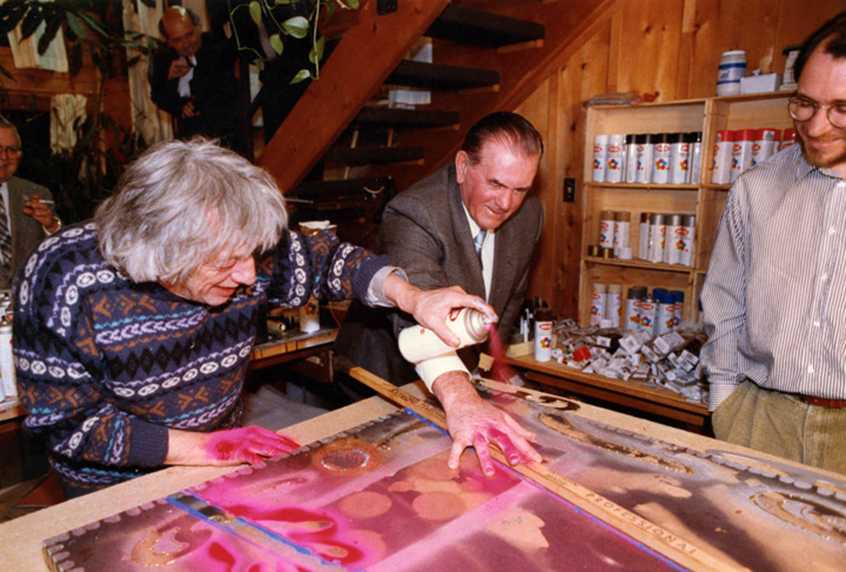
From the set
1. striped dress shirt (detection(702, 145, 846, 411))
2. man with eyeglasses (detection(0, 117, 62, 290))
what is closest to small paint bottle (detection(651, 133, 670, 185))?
Result: striped dress shirt (detection(702, 145, 846, 411))

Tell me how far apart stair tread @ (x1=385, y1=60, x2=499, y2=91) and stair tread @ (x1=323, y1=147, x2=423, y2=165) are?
339 millimetres

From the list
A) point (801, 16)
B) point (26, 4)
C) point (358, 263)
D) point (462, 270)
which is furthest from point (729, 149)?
point (26, 4)

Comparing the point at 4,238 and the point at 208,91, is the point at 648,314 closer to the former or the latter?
the point at 208,91

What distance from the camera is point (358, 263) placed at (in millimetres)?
1438

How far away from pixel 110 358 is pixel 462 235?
3.23 ft

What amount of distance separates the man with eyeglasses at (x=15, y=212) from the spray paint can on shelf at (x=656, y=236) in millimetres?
2825

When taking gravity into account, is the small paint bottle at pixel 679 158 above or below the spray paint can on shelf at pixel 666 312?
above

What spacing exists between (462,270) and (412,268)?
24 cm

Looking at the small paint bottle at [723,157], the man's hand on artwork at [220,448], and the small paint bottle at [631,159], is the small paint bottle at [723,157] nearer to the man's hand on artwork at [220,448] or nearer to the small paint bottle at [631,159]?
the small paint bottle at [631,159]

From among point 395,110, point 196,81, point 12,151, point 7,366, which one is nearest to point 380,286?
point 7,366

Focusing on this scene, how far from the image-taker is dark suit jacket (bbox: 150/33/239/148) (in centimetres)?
285

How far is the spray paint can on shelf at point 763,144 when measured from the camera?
2.41 m

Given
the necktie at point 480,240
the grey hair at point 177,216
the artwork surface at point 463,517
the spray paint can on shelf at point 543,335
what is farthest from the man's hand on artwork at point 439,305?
the spray paint can on shelf at point 543,335

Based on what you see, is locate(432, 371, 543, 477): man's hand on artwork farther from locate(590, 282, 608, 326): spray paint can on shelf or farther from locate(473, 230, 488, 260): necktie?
locate(590, 282, 608, 326): spray paint can on shelf
